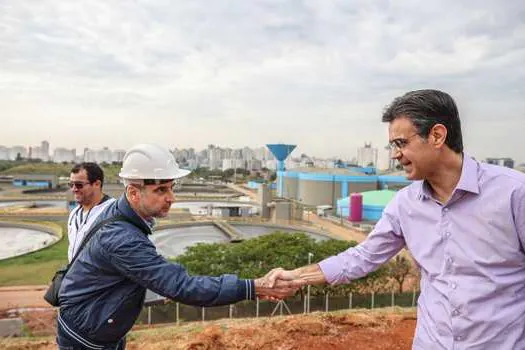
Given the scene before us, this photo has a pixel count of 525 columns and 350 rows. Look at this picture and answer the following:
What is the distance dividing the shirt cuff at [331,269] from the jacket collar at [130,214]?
0.98m

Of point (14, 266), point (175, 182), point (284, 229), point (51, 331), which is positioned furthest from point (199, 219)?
point (175, 182)

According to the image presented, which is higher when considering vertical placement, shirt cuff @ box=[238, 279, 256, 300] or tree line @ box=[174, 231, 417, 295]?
A: shirt cuff @ box=[238, 279, 256, 300]

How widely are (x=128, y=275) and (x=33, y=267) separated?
21.0 meters

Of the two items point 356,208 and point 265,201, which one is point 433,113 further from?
point 265,201

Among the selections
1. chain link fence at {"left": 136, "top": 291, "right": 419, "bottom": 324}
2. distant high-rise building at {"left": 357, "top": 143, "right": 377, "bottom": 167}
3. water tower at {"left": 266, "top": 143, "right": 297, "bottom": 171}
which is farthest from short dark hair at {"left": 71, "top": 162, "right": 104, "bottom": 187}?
distant high-rise building at {"left": 357, "top": 143, "right": 377, "bottom": 167}

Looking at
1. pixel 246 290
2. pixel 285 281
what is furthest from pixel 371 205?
pixel 246 290

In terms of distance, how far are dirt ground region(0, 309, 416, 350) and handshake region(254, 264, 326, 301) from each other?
2691 mm

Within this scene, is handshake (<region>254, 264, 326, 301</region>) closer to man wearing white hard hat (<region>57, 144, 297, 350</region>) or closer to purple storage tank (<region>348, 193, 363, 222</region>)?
man wearing white hard hat (<region>57, 144, 297, 350</region>)

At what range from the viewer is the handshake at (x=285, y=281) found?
7.95ft

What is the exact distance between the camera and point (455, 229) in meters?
1.79

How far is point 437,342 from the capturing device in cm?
181

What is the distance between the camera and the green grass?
18.0 metres

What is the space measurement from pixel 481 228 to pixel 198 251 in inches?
546

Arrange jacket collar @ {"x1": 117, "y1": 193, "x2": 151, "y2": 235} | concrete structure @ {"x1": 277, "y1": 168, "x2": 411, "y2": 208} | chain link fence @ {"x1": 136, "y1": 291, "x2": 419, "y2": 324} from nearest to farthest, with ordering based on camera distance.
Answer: jacket collar @ {"x1": 117, "y1": 193, "x2": 151, "y2": 235} → chain link fence @ {"x1": 136, "y1": 291, "x2": 419, "y2": 324} → concrete structure @ {"x1": 277, "y1": 168, "x2": 411, "y2": 208}
